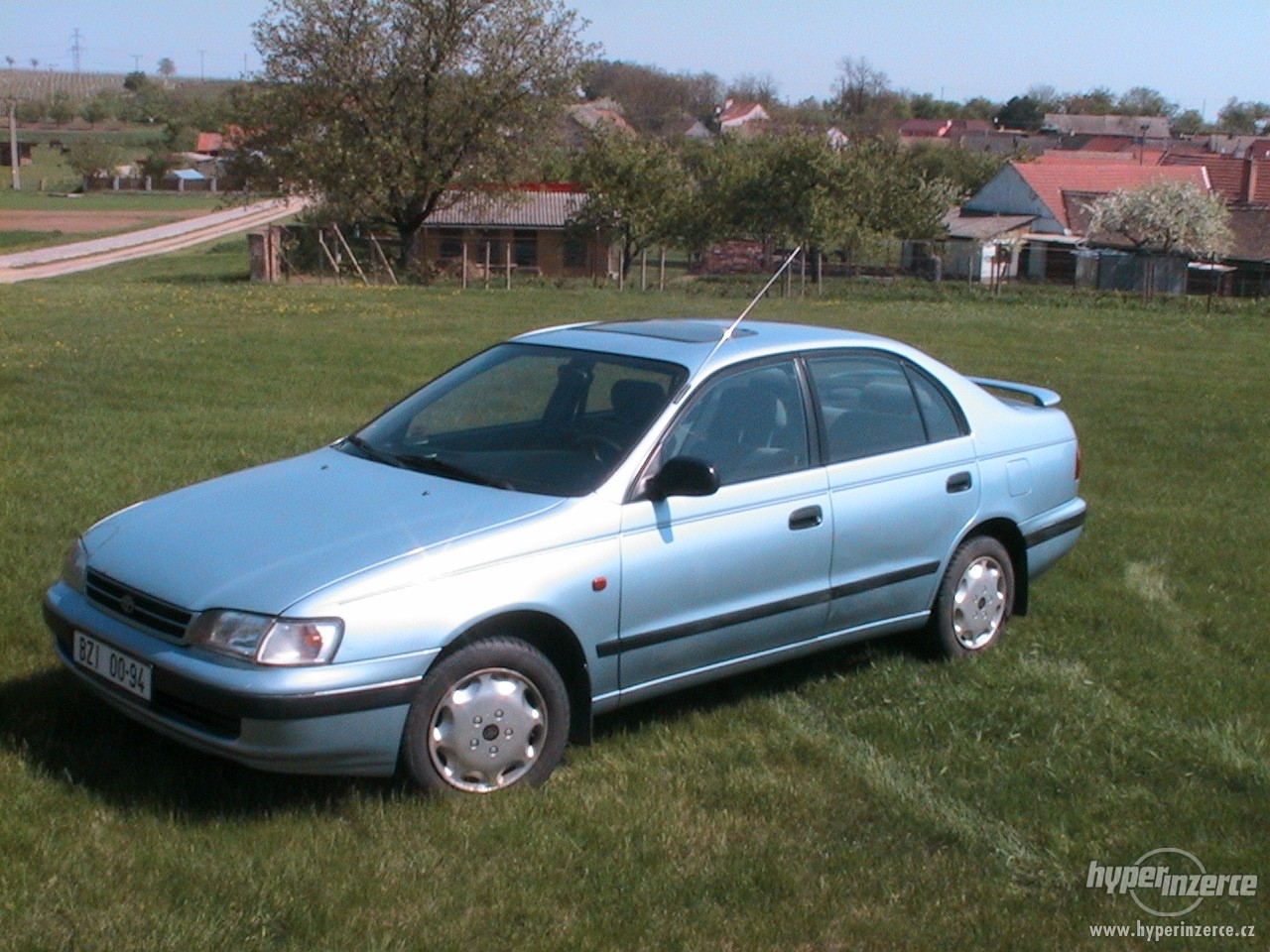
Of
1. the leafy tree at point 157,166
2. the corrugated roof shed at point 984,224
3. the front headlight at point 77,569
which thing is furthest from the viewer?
the leafy tree at point 157,166

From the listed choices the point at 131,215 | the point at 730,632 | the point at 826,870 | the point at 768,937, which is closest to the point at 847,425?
the point at 730,632

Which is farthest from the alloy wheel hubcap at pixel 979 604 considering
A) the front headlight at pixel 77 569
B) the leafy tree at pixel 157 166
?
the leafy tree at pixel 157 166

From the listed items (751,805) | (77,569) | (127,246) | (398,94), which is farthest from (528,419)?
(127,246)

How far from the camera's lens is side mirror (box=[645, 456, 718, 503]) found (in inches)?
203

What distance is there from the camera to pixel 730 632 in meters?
5.44

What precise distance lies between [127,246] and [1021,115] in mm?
→ 129316

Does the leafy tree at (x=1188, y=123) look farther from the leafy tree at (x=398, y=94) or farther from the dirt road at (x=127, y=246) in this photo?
the leafy tree at (x=398, y=94)

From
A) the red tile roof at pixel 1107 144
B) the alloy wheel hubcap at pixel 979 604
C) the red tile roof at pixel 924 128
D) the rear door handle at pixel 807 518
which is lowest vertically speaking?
the alloy wheel hubcap at pixel 979 604

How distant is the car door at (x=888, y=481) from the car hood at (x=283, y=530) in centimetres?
141

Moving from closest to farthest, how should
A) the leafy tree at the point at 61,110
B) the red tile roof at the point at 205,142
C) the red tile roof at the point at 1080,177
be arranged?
the red tile roof at the point at 1080,177
the red tile roof at the point at 205,142
the leafy tree at the point at 61,110

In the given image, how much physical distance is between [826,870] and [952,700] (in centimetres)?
173

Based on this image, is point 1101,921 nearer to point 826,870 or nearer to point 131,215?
point 826,870

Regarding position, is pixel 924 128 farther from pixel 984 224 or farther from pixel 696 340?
pixel 696 340

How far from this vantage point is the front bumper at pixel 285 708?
4.34 meters
